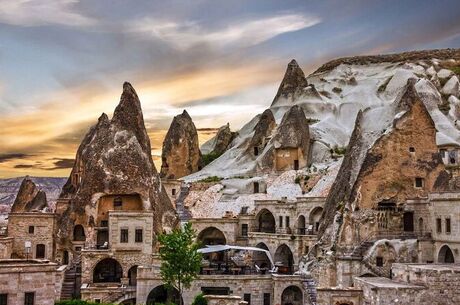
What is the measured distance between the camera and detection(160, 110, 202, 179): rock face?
10000 cm

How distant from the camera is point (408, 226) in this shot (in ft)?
186

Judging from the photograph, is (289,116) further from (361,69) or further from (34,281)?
(34,281)

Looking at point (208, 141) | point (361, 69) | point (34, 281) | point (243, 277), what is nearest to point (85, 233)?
point (243, 277)

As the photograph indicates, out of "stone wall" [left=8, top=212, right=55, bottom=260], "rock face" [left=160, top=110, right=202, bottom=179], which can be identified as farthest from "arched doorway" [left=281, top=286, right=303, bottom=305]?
"rock face" [left=160, top=110, right=202, bottom=179]

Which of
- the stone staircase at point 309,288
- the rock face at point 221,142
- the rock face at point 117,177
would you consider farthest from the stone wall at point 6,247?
the rock face at point 221,142

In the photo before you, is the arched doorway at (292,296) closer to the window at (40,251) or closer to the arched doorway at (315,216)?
the arched doorway at (315,216)

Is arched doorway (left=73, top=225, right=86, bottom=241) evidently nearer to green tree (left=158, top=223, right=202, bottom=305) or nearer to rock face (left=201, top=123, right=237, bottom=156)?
green tree (left=158, top=223, right=202, bottom=305)

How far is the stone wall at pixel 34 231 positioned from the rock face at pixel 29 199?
1776 centimetres

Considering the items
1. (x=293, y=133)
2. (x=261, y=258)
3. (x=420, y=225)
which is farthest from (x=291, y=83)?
(x=420, y=225)

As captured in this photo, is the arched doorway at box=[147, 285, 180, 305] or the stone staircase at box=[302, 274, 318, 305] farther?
the arched doorway at box=[147, 285, 180, 305]

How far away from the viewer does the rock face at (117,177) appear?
65.9 meters

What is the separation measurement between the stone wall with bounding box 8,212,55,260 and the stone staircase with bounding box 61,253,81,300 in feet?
15.4

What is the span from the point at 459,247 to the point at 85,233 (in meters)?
33.6

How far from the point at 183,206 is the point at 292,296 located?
26.4 meters
